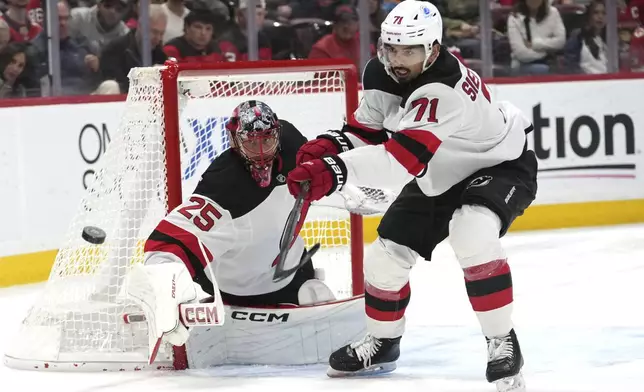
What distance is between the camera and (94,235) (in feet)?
11.9

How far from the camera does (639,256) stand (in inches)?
213

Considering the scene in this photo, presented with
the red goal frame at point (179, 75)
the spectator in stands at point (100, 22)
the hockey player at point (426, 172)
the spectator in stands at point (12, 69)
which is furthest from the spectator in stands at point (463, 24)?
the hockey player at point (426, 172)

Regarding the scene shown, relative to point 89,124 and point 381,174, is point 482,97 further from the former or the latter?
point 89,124

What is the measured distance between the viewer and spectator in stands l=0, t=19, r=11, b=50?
547cm

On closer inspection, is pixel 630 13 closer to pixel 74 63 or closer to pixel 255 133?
pixel 74 63

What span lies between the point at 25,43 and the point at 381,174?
10.4 feet

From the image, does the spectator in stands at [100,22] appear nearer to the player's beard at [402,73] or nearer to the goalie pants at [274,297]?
the goalie pants at [274,297]

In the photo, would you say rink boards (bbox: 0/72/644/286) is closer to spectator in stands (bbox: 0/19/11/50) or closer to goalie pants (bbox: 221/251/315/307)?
spectator in stands (bbox: 0/19/11/50)

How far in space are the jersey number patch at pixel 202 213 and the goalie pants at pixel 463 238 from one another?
45 centimetres

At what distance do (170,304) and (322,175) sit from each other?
1.84 feet

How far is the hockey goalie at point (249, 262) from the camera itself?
128 inches

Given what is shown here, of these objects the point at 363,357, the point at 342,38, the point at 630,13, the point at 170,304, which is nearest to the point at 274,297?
the point at 363,357

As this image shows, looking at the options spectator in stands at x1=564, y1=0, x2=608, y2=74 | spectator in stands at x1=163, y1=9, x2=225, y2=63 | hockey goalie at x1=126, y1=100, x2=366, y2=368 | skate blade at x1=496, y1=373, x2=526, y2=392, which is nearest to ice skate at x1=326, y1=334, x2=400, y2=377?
hockey goalie at x1=126, y1=100, x2=366, y2=368

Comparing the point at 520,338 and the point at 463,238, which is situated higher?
the point at 463,238
